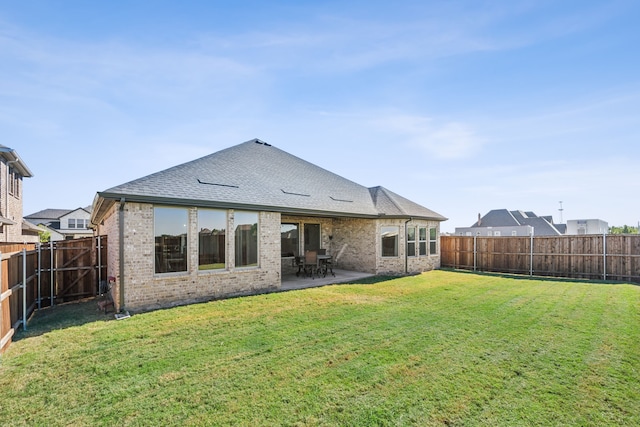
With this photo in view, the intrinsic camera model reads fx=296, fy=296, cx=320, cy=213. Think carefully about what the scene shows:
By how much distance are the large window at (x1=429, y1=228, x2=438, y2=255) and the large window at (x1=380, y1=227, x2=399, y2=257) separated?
268 cm

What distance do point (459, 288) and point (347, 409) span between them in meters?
8.34

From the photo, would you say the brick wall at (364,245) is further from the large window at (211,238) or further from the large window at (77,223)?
the large window at (77,223)

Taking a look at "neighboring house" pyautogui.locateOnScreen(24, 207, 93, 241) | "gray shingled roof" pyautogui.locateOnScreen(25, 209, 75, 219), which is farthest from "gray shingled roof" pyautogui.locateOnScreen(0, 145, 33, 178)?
"gray shingled roof" pyautogui.locateOnScreen(25, 209, 75, 219)

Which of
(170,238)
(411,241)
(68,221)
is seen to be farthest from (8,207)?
(68,221)

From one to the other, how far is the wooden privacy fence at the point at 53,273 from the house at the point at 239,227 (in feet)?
3.00

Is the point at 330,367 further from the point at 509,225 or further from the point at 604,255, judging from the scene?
the point at 509,225

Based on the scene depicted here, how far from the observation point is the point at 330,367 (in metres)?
4.20

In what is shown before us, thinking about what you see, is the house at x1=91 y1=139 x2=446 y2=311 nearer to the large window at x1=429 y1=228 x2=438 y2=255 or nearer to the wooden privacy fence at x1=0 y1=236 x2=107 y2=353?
the large window at x1=429 y1=228 x2=438 y2=255

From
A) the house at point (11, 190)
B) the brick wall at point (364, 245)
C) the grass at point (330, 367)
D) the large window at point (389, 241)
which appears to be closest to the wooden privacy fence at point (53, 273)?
the grass at point (330, 367)

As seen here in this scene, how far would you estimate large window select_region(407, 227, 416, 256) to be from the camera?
1400 cm

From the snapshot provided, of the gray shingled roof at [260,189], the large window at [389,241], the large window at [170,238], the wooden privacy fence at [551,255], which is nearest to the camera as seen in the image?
the large window at [170,238]

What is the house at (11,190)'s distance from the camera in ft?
51.1

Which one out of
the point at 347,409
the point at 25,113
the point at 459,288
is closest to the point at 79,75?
the point at 25,113

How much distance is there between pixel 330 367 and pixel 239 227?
5892 mm
